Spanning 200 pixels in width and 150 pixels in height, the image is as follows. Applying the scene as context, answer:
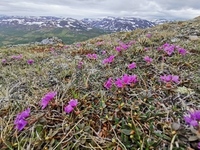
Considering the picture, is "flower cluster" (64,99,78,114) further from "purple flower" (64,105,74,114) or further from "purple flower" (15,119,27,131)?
"purple flower" (15,119,27,131)

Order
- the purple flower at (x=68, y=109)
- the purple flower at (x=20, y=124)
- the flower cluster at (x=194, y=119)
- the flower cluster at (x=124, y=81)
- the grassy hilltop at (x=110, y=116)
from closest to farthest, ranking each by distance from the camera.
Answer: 1. the flower cluster at (x=194, y=119)
2. the grassy hilltop at (x=110, y=116)
3. the purple flower at (x=20, y=124)
4. the purple flower at (x=68, y=109)
5. the flower cluster at (x=124, y=81)

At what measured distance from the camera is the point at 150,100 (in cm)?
297

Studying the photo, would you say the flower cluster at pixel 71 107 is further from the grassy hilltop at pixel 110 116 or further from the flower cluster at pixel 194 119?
the flower cluster at pixel 194 119

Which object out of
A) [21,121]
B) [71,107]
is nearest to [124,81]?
[71,107]

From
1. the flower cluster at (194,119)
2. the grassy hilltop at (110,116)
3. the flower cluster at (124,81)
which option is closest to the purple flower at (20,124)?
the grassy hilltop at (110,116)

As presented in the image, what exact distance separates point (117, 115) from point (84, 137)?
52 cm

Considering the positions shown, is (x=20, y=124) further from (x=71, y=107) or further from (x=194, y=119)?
(x=194, y=119)

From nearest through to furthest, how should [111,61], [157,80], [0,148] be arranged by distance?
[0,148] → [157,80] → [111,61]

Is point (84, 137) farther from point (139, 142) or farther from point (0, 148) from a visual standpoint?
point (0, 148)

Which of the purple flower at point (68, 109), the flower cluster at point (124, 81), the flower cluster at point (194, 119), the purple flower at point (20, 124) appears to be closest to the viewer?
the flower cluster at point (194, 119)

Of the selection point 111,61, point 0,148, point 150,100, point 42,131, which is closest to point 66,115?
point 42,131

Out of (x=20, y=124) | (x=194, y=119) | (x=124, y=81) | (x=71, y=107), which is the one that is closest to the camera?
(x=194, y=119)

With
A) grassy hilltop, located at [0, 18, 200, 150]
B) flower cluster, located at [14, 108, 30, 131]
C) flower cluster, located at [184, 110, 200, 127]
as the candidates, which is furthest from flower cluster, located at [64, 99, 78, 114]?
flower cluster, located at [184, 110, 200, 127]

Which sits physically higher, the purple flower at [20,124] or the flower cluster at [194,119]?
the flower cluster at [194,119]
